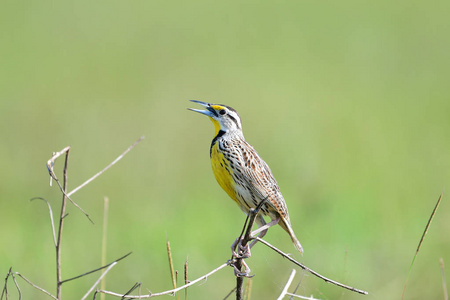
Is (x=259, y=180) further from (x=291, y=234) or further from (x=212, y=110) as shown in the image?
(x=212, y=110)

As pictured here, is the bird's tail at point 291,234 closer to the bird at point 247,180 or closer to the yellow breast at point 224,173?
the bird at point 247,180

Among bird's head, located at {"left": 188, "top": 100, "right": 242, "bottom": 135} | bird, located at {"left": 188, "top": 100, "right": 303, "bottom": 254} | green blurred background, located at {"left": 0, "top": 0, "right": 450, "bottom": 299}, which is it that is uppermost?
bird's head, located at {"left": 188, "top": 100, "right": 242, "bottom": 135}

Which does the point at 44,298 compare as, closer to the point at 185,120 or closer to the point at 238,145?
the point at 238,145

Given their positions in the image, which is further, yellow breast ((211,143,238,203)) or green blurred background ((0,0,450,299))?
green blurred background ((0,0,450,299))

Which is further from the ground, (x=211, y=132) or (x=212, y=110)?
(x=212, y=110)

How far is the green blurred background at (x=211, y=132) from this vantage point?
622cm

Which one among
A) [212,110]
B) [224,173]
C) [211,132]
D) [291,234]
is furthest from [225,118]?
[211,132]

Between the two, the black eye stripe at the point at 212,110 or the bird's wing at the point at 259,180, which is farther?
the black eye stripe at the point at 212,110

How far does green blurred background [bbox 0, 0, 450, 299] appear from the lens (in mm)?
6219

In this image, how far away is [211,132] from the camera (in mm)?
9305

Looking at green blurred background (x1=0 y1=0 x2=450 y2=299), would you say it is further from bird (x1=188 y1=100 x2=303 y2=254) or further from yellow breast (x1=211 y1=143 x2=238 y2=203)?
yellow breast (x1=211 y1=143 x2=238 y2=203)

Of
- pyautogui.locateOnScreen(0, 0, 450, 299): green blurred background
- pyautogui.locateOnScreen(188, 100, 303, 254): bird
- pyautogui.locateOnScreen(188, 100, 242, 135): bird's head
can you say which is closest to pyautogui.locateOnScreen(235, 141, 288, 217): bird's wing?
pyautogui.locateOnScreen(188, 100, 303, 254): bird

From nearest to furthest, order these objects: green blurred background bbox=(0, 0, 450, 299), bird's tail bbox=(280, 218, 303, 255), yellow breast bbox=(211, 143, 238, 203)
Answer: bird's tail bbox=(280, 218, 303, 255) → yellow breast bbox=(211, 143, 238, 203) → green blurred background bbox=(0, 0, 450, 299)

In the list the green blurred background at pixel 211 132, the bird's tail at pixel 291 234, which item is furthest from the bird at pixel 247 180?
the green blurred background at pixel 211 132
